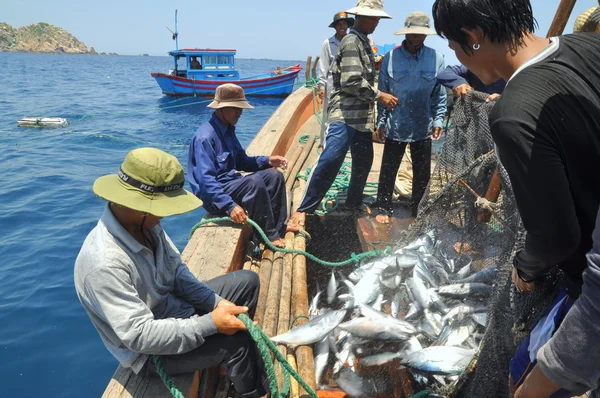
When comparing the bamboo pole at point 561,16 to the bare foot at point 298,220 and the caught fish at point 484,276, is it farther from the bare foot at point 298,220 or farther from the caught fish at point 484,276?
the bare foot at point 298,220

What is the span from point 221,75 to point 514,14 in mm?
29878

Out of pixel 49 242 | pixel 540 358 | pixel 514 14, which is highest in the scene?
pixel 514 14

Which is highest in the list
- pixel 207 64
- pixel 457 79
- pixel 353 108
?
pixel 207 64

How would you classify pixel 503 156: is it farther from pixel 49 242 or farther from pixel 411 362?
pixel 49 242

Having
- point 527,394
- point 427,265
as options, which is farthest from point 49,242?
point 527,394

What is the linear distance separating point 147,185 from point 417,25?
366 centimetres

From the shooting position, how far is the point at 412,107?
4824 millimetres

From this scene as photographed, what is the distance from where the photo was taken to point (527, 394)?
1.41 metres

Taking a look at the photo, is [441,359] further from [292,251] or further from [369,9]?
[369,9]

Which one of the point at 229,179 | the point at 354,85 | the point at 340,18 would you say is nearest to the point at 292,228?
the point at 229,179

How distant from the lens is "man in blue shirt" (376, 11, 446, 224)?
4.65 metres

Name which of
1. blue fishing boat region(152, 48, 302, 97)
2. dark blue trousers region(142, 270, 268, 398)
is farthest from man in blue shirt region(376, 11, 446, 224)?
blue fishing boat region(152, 48, 302, 97)

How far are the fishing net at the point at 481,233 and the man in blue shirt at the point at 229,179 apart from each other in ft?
4.72

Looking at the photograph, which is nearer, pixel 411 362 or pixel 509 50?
pixel 509 50
